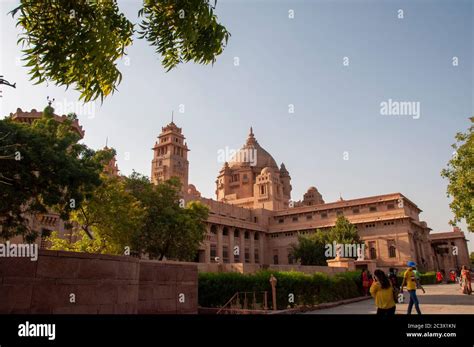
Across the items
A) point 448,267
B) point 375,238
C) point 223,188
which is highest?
point 223,188

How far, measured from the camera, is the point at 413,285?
11.4 meters

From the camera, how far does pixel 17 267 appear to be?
26.3 feet

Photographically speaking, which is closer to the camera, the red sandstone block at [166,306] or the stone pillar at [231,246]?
the red sandstone block at [166,306]

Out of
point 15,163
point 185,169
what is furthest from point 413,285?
point 185,169

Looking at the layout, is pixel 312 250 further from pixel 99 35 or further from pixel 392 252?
pixel 99 35

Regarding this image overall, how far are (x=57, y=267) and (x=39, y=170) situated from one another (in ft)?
25.1

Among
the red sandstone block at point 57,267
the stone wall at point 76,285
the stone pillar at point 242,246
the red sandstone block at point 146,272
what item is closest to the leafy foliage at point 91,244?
the red sandstone block at point 146,272

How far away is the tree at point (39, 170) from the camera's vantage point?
47.6ft

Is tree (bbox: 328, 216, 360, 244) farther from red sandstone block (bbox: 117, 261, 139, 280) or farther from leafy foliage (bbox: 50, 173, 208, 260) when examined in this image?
red sandstone block (bbox: 117, 261, 139, 280)

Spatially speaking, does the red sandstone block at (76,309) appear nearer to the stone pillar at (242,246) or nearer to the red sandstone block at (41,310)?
the red sandstone block at (41,310)

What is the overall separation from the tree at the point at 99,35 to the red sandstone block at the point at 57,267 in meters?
4.53
